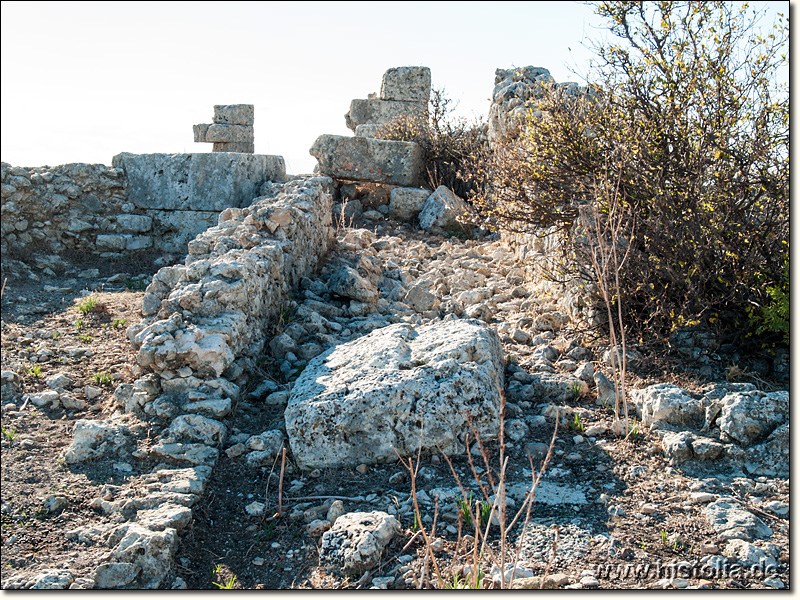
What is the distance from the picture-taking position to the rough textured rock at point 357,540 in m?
2.71

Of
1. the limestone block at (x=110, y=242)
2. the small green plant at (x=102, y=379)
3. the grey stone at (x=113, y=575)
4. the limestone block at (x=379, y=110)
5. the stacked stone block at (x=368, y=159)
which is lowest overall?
the grey stone at (x=113, y=575)

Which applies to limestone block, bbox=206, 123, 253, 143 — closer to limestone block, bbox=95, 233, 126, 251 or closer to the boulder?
the boulder

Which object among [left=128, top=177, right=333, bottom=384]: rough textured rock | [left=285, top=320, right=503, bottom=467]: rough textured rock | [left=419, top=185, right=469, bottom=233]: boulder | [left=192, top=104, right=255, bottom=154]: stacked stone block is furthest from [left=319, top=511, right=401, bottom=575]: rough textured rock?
[left=192, top=104, right=255, bottom=154]: stacked stone block

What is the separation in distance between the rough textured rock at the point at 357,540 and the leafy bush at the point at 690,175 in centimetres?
221

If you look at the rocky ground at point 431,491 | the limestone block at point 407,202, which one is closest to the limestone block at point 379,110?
the limestone block at point 407,202

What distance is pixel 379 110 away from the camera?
13.8 metres

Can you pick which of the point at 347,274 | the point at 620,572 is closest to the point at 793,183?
the point at 620,572

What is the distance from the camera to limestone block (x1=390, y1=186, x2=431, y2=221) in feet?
31.4

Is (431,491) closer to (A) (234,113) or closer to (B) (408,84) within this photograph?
(B) (408,84)

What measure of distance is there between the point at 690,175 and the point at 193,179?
5606 millimetres

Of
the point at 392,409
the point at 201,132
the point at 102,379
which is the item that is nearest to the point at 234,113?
the point at 201,132

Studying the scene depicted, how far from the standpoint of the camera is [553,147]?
5168mm

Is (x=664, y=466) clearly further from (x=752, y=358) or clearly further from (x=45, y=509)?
(x=45, y=509)

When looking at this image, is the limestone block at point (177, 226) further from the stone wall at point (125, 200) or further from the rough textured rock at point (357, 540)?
the rough textured rock at point (357, 540)
